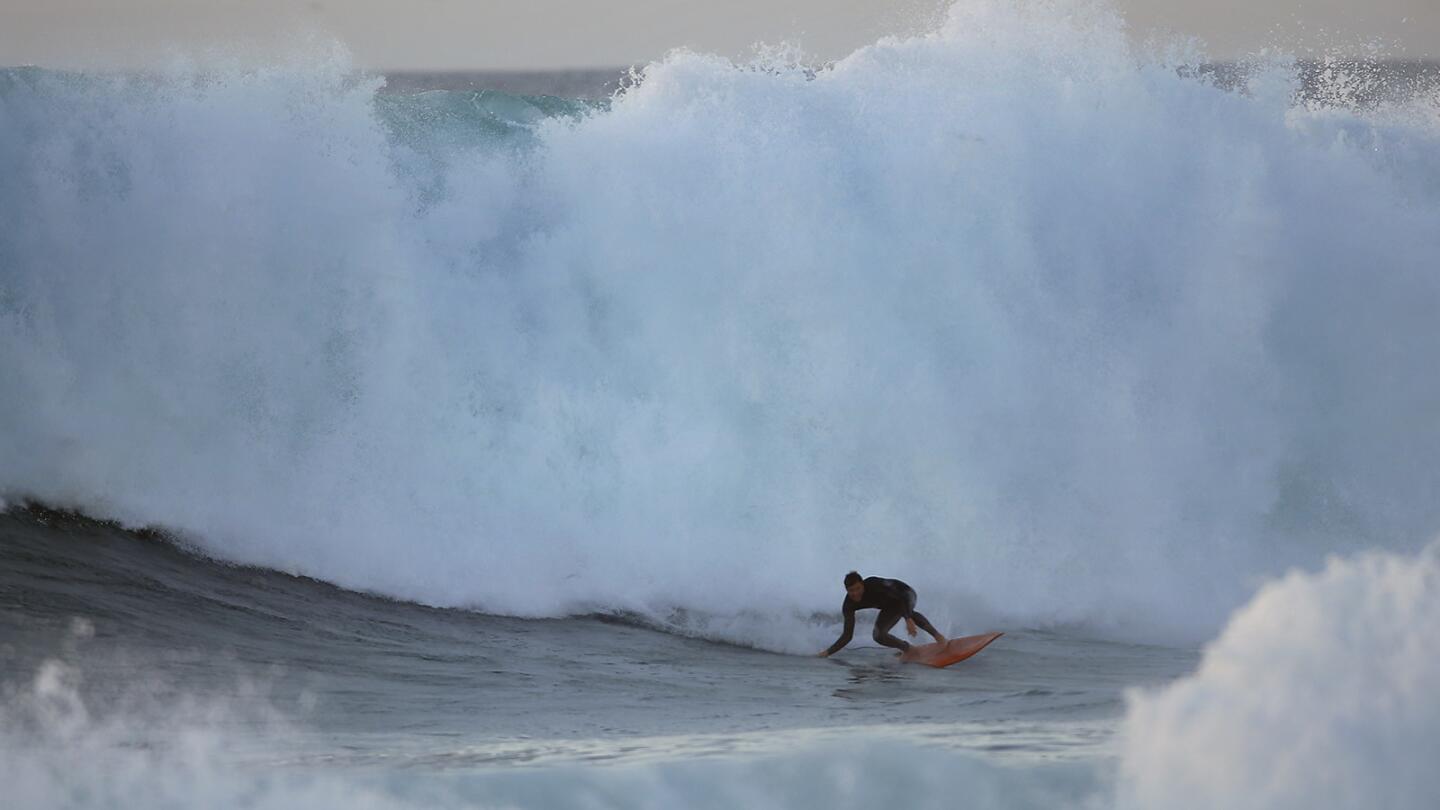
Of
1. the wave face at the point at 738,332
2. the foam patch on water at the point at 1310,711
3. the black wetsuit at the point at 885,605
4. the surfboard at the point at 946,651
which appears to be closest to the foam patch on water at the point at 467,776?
the foam patch on water at the point at 1310,711

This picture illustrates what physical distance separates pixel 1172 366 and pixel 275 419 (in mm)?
7211

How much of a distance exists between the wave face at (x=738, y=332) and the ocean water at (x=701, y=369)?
0.11 ft

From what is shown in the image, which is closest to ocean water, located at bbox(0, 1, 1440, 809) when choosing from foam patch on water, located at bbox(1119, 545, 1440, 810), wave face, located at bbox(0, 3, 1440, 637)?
wave face, located at bbox(0, 3, 1440, 637)

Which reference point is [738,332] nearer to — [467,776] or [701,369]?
[701,369]

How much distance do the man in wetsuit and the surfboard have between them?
152 millimetres

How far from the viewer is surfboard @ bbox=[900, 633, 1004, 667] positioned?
8.95m

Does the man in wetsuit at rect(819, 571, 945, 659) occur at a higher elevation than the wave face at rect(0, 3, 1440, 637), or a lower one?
lower

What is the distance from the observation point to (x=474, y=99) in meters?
13.5

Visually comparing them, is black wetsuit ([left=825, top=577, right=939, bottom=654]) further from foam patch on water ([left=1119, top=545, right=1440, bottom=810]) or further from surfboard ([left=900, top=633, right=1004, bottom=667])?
foam patch on water ([left=1119, top=545, right=1440, bottom=810])

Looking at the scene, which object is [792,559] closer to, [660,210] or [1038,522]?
[1038,522]

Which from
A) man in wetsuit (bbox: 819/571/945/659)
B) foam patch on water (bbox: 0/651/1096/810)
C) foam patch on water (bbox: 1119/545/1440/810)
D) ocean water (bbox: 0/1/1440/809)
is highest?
ocean water (bbox: 0/1/1440/809)

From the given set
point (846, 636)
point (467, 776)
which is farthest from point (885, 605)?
point (467, 776)

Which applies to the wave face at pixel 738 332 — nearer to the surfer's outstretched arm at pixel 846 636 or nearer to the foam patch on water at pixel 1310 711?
the surfer's outstretched arm at pixel 846 636

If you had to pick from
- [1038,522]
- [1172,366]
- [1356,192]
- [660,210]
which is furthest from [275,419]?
[1356,192]
